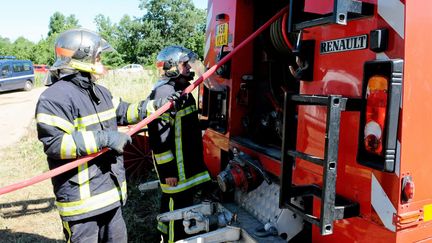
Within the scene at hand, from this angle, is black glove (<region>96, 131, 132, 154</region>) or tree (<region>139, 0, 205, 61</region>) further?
tree (<region>139, 0, 205, 61</region>)

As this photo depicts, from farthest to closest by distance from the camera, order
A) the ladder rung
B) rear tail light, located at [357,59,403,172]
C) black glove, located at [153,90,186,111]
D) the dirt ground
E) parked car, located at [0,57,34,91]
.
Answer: parked car, located at [0,57,34,91], the dirt ground, black glove, located at [153,90,186,111], the ladder rung, rear tail light, located at [357,59,403,172]

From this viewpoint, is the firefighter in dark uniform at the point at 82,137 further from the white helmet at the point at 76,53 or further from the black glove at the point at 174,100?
the black glove at the point at 174,100

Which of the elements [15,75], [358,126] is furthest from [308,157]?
[15,75]

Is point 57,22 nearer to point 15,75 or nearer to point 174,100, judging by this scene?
point 15,75

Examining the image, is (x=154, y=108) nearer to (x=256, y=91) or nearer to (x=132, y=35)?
(x=256, y=91)

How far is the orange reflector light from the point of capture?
62.9 inches

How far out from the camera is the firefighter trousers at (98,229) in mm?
2584

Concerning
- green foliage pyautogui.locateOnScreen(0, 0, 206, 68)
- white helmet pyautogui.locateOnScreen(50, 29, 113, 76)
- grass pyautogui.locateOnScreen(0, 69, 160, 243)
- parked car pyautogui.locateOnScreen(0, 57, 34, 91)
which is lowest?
grass pyautogui.locateOnScreen(0, 69, 160, 243)

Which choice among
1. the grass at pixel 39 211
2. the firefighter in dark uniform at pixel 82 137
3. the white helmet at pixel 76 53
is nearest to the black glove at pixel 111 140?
the firefighter in dark uniform at pixel 82 137

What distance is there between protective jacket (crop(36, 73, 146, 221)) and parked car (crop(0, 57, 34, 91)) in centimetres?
2429

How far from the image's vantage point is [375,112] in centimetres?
163

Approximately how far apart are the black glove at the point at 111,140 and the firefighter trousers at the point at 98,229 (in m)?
0.53

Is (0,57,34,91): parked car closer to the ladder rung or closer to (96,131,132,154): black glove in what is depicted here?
(96,131,132,154): black glove

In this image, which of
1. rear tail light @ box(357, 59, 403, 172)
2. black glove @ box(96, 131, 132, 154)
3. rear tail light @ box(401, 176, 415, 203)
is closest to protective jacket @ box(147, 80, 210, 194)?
black glove @ box(96, 131, 132, 154)
